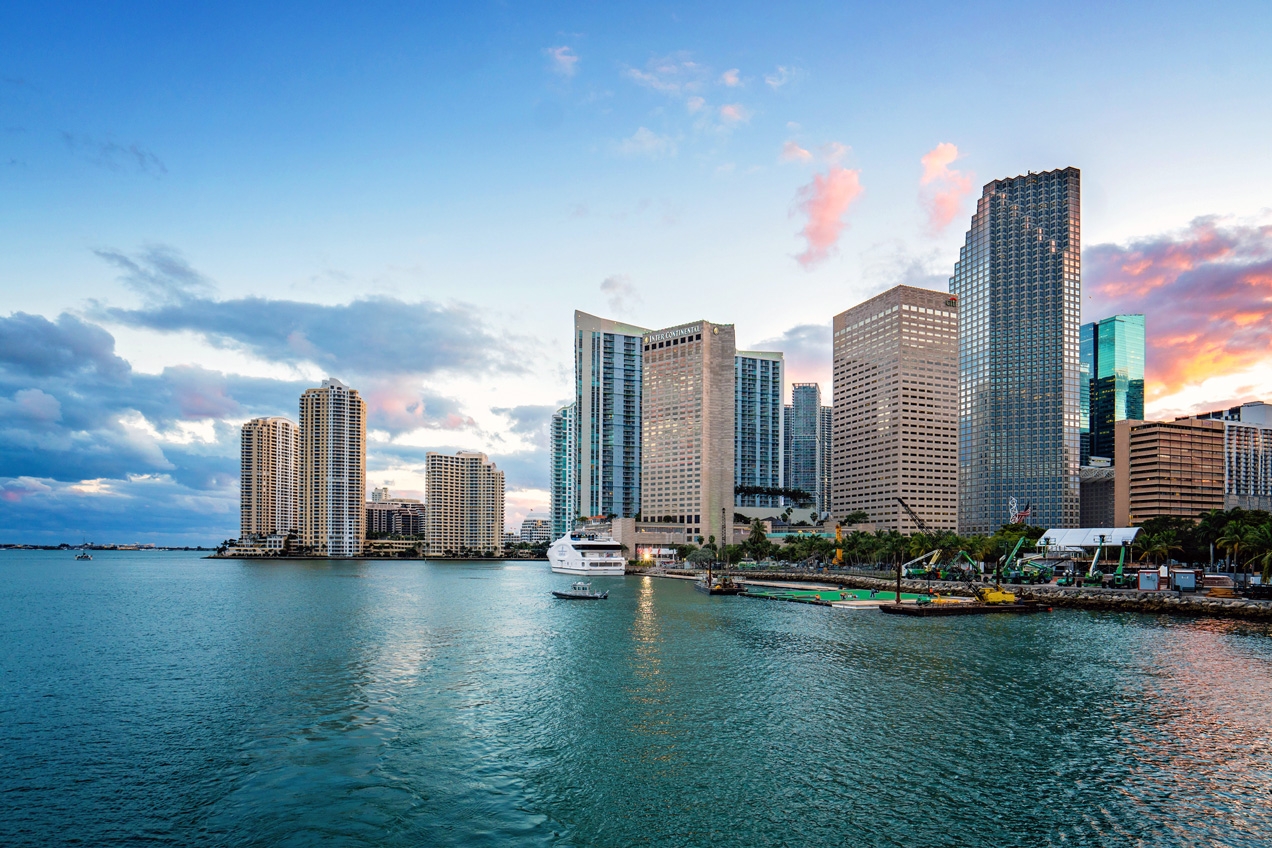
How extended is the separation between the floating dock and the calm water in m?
21.4

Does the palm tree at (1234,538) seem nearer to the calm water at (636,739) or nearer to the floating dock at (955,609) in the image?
the floating dock at (955,609)

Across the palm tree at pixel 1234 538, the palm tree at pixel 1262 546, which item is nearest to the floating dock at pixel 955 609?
the palm tree at pixel 1262 546

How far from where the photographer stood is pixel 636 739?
126ft

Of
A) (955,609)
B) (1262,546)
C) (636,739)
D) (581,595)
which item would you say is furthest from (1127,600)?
(636,739)

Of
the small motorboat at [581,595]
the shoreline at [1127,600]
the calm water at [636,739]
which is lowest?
the small motorboat at [581,595]

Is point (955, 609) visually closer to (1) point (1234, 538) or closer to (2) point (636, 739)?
(1) point (1234, 538)

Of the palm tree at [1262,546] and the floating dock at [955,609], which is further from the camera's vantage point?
the palm tree at [1262,546]

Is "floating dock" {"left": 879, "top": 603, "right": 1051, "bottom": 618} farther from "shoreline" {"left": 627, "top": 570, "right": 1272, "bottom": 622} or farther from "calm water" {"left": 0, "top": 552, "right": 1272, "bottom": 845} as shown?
"calm water" {"left": 0, "top": 552, "right": 1272, "bottom": 845}

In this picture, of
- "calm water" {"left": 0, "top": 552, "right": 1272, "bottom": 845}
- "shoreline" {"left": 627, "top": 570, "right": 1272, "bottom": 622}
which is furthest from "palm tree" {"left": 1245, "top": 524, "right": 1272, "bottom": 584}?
"calm water" {"left": 0, "top": 552, "right": 1272, "bottom": 845}

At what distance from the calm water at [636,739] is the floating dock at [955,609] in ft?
70.2

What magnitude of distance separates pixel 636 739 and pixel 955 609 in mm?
76455

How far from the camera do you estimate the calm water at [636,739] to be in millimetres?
27812

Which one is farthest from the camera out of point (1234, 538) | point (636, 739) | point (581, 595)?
point (581, 595)

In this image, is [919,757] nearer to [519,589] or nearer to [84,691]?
[84,691]
